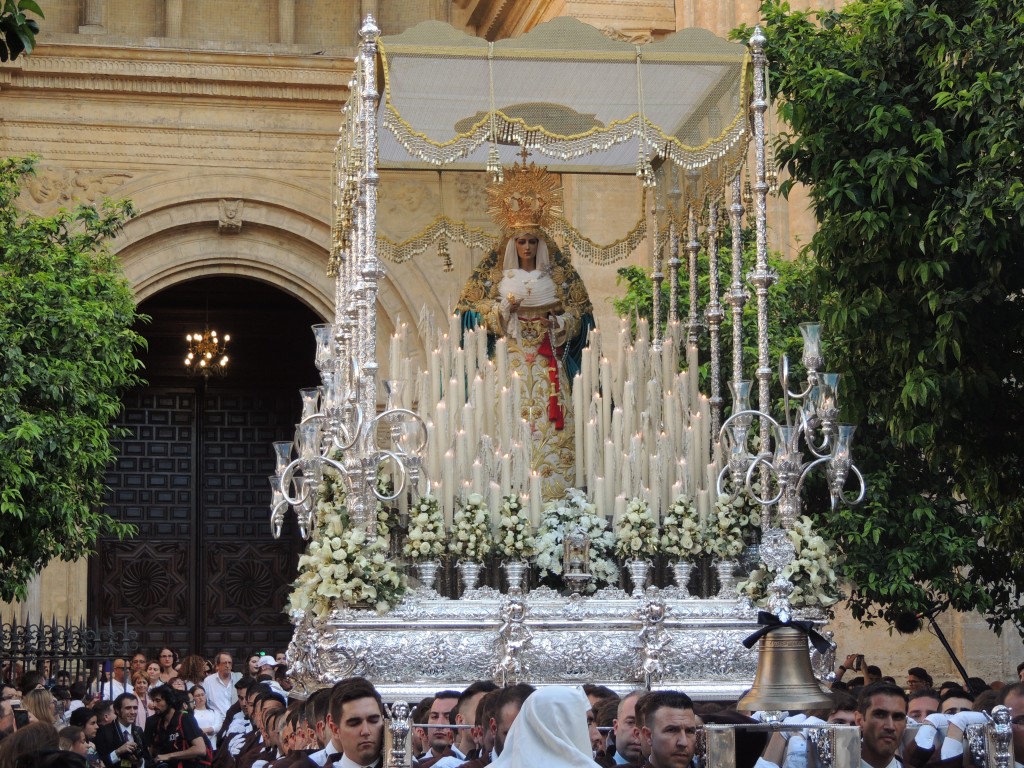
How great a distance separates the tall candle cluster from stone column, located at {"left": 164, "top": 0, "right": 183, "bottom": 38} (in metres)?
10.3

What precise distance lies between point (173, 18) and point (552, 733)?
694 inches

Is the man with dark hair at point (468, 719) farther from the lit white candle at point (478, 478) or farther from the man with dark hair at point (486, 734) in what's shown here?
the lit white candle at point (478, 478)

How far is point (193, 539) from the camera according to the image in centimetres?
2311

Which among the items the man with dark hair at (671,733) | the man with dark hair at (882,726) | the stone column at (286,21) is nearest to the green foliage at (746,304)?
the man with dark hair at (882,726)

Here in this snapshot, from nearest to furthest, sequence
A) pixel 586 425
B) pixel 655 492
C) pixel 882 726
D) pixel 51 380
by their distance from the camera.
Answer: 1. pixel 882 726
2. pixel 655 492
3. pixel 586 425
4. pixel 51 380

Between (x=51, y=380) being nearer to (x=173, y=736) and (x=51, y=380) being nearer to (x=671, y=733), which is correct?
(x=173, y=736)

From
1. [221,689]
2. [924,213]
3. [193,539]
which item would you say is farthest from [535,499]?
[193,539]

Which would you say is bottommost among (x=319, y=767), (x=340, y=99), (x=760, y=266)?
(x=319, y=767)

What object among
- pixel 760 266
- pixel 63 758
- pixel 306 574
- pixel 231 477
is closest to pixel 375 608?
pixel 306 574

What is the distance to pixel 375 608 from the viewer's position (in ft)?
33.4

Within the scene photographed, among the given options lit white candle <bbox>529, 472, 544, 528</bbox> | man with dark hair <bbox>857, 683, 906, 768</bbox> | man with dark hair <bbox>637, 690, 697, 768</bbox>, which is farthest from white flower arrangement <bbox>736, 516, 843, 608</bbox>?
man with dark hair <bbox>637, 690, 697, 768</bbox>

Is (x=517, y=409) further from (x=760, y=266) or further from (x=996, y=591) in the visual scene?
(x=996, y=591)

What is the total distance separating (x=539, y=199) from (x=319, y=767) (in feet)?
20.8

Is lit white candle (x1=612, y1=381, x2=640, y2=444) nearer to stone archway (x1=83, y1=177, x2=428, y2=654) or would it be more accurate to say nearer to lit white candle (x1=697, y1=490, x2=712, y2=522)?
lit white candle (x1=697, y1=490, x2=712, y2=522)
